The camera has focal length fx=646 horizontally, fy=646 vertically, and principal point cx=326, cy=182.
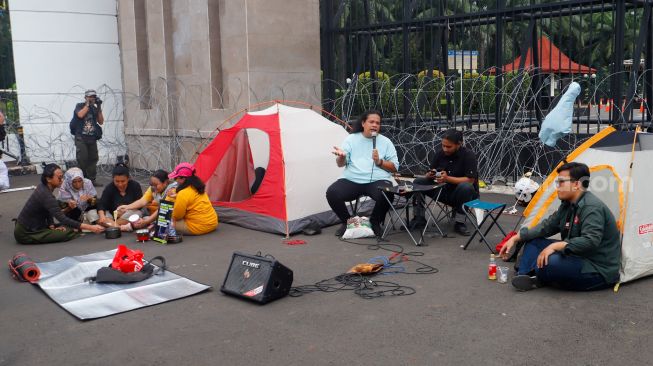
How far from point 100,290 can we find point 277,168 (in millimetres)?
3056

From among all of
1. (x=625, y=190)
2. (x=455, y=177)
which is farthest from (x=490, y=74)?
(x=625, y=190)

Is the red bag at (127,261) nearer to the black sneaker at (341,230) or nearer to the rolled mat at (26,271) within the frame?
the rolled mat at (26,271)

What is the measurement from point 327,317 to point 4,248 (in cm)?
483

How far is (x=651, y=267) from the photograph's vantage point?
5641mm

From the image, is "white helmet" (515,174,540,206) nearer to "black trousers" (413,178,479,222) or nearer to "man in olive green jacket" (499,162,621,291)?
"black trousers" (413,178,479,222)

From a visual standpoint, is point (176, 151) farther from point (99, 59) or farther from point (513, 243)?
point (513, 243)

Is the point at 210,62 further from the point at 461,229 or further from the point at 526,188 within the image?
the point at 461,229

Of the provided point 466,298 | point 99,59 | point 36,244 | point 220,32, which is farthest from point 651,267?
point 99,59

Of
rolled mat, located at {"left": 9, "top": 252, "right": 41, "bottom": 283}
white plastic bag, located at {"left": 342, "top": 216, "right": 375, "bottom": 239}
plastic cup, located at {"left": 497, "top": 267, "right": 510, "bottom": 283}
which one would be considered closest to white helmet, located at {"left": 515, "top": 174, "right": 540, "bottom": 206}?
white plastic bag, located at {"left": 342, "top": 216, "right": 375, "bottom": 239}

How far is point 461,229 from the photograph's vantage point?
306 inches

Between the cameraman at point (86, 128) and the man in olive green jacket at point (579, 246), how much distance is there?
9790 millimetres

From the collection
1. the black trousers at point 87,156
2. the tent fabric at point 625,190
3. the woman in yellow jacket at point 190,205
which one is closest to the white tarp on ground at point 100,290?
the woman in yellow jacket at point 190,205

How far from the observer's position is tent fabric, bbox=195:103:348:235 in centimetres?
823

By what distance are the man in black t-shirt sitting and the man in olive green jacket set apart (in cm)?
226
